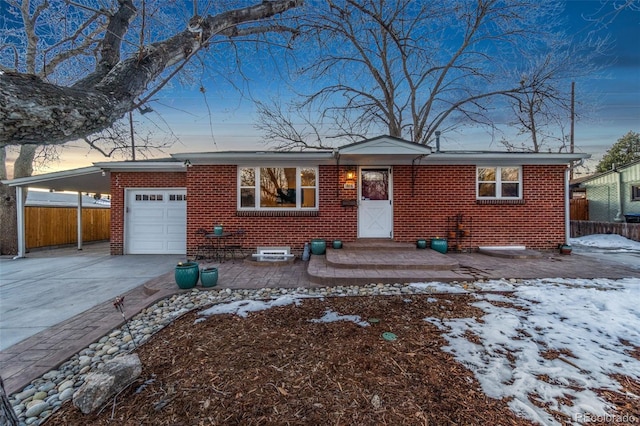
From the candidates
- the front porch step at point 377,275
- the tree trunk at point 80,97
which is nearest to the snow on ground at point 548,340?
the front porch step at point 377,275

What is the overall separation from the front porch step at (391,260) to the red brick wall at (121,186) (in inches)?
257

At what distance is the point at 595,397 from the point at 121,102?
4.19m

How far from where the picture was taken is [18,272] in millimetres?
7109

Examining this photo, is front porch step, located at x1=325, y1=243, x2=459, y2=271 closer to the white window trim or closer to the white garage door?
the white window trim

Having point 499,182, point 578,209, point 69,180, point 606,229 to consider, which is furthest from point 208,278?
point 578,209

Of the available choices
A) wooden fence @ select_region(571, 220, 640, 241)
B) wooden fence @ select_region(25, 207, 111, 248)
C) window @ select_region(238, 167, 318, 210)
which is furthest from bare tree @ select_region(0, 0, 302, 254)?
wooden fence @ select_region(571, 220, 640, 241)

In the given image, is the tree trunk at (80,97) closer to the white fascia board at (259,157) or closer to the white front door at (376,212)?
the white fascia board at (259,157)

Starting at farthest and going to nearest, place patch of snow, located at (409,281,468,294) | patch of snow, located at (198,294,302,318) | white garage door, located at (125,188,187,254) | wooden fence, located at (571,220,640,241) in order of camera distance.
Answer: wooden fence, located at (571,220,640,241) → white garage door, located at (125,188,187,254) → patch of snow, located at (409,281,468,294) → patch of snow, located at (198,294,302,318)

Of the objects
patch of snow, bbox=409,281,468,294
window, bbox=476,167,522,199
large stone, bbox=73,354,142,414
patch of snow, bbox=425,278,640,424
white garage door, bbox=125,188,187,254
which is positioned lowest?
patch of snow, bbox=425,278,640,424

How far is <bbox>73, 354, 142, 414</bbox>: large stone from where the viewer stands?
199 cm

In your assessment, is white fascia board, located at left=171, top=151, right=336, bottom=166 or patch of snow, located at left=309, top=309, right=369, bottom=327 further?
white fascia board, located at left=171, top=151, right=336, bottom=166

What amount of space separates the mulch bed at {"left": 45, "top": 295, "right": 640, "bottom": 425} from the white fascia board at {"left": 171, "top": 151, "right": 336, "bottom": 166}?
17.4 ft

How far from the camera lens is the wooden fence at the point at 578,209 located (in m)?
16.9

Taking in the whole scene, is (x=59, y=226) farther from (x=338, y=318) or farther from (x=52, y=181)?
(x=338, y=318)
